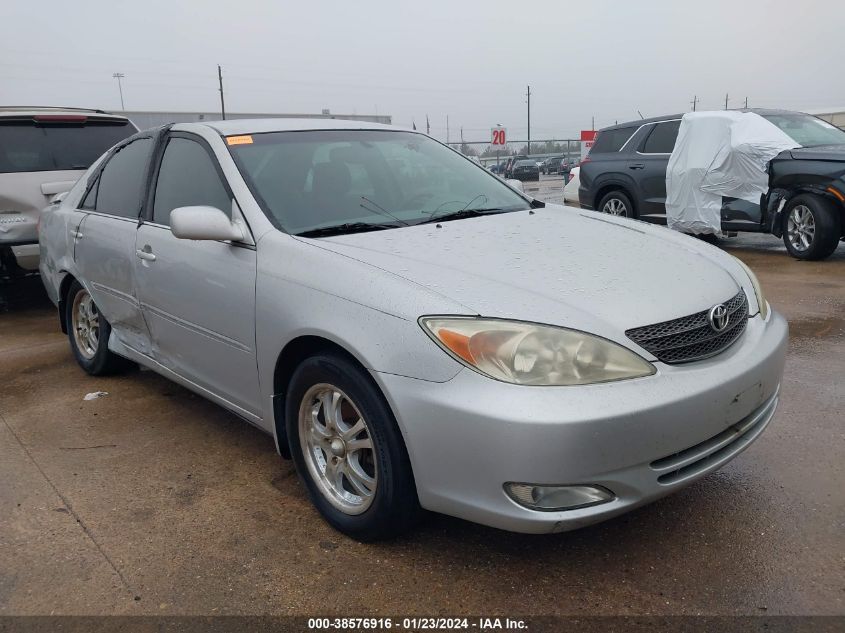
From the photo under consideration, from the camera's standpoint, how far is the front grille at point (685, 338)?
2.34 meters

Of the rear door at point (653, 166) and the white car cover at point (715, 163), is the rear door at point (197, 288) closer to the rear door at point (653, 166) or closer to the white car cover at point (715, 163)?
the white car cover at point (715, 163)

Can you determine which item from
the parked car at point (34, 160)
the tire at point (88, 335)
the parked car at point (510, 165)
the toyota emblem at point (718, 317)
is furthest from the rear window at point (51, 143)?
the parked car at point (510, 165)

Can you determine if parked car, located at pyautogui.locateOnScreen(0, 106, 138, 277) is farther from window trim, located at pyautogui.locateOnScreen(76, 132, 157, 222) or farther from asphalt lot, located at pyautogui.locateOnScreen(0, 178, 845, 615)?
asphalt lot, located at pyautogui.locateOnScreen(0, 178, 845, 615)

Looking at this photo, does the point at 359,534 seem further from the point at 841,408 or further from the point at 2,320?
the point at 2,320

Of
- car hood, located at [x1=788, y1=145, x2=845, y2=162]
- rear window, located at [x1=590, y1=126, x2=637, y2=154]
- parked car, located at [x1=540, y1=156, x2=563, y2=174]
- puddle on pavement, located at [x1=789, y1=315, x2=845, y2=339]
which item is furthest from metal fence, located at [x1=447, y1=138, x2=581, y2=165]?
puddle on pavement, located at [x1=789, y1=315, x2=845, y2=339]

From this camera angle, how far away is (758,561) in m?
2.54

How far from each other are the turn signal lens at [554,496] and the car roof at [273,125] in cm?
225

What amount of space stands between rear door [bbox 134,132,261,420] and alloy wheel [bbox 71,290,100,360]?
3.53 ft

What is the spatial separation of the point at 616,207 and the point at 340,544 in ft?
28.0

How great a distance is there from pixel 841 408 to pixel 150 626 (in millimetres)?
3471

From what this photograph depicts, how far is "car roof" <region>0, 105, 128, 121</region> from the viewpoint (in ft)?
21.8

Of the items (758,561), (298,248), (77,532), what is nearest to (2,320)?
(77,532)

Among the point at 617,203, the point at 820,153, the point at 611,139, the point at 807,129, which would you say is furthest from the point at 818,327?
the point at 611,139

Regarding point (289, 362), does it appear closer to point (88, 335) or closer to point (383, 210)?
point (383, 210)
